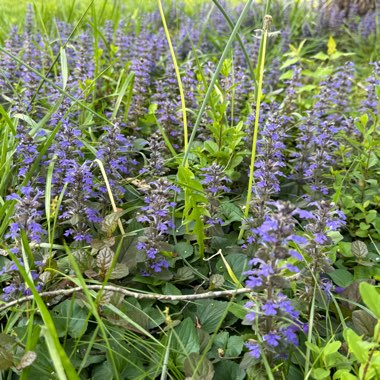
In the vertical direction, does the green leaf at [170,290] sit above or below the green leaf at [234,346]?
above

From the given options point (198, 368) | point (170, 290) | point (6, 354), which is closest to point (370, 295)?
point (198, 368)

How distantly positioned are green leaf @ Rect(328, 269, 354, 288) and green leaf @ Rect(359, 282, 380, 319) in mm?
909

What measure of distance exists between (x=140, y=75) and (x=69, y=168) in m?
1.53

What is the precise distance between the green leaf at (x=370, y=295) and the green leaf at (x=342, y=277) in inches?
35.8

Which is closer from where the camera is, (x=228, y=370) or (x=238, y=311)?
(x=228, y=370)

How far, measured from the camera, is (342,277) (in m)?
2.46

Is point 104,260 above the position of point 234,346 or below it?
above

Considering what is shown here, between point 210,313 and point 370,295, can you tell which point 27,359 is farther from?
point 370,295

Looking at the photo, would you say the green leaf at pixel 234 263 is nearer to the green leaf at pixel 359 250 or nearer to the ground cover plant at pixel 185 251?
the ground cover plant at pixel 185 251

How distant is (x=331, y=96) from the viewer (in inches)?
155

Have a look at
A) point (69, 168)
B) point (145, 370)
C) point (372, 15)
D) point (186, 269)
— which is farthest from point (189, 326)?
point (372, 15)

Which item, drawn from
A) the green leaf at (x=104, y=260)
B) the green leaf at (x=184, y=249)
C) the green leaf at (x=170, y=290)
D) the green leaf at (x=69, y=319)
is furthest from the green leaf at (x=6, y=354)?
the green leaf at (x=184, y=249)

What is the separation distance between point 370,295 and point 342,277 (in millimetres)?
984

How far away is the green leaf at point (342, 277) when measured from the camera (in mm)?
2424
